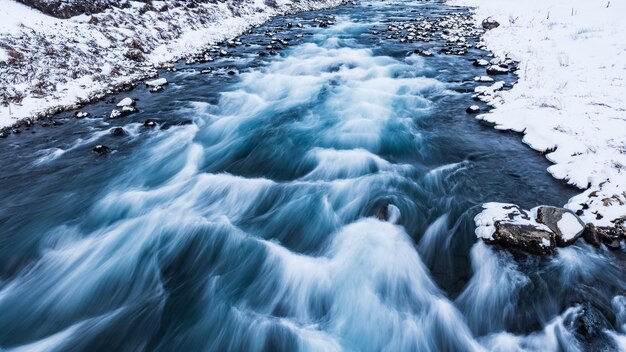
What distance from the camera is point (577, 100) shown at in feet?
31.0

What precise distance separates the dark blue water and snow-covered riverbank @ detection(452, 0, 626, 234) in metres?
0.54

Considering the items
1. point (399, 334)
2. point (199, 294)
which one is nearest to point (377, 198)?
point (399, 334)

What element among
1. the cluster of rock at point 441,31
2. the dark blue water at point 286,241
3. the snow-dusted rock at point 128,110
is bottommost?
the dark blue water at point 286,241

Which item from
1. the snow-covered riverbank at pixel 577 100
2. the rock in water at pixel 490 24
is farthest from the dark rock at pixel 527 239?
the rock in water at pixel 490 24

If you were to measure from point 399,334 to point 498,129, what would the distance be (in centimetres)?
659

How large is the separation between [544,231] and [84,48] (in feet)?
54.7

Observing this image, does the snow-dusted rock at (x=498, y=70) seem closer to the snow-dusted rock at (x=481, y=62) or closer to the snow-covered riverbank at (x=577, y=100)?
the snow-covered riverbank at (x=577, y=100)

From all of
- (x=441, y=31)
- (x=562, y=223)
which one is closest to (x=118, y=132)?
(x=562, y=223)

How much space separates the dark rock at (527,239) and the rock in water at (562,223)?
16cm

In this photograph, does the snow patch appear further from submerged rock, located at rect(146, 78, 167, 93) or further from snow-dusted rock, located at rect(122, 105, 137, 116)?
submerged rock, located at rect(146, 78, 167, 93)

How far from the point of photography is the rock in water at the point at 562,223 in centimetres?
536

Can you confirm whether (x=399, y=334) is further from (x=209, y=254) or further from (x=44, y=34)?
(x=44, y=34)

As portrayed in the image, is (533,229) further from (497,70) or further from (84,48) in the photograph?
(84,48)

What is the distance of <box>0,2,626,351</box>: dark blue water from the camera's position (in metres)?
4.86
